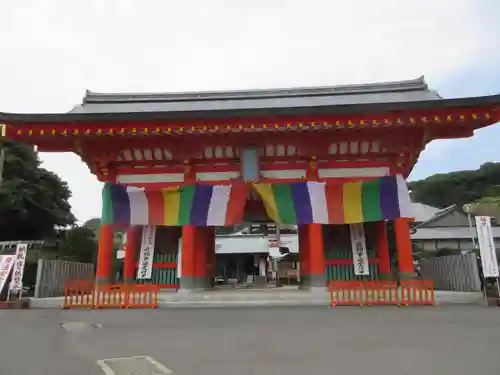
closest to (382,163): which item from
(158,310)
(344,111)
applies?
(344,111)

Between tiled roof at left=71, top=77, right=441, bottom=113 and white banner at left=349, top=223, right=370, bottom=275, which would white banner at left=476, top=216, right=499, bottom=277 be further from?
tiled roof at left=71, top=77, right=441, bottom=113

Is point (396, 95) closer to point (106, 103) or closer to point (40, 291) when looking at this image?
point (106, 103)

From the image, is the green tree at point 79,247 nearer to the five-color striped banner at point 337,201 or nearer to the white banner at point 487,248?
the five-color striped banner at point 337,201

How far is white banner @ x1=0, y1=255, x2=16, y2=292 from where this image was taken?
10305 mm

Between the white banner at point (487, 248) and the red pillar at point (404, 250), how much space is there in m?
1.75

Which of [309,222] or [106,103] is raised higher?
[106,103]

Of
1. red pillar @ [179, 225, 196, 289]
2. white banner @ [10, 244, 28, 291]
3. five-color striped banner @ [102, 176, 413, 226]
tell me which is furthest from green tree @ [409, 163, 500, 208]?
white banner @ [10, 244, 28, 291]

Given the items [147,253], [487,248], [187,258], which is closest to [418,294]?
[487,248]

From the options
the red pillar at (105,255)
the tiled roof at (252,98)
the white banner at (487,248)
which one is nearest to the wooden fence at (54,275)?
the red pillar at (105,255)

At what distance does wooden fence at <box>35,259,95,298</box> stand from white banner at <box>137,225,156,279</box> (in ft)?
8.66

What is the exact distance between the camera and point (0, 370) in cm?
386

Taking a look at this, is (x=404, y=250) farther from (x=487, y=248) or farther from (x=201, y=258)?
(x=201, y=258)

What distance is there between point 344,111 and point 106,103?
8625mm

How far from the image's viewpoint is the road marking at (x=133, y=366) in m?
3.69
